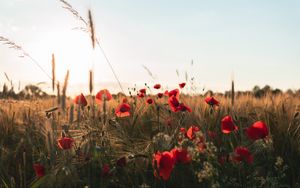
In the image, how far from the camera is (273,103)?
13.7 feet

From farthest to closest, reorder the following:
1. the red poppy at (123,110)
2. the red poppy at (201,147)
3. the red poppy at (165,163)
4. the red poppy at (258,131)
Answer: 1. the red poppy at (123,110)
2. the red poppy at (201,147)
3. the red poppy at (258,131)
4. the red poppy at (165,163)

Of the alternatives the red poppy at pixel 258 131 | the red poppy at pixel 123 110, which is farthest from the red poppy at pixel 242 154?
the red poppy at pixel 123 110

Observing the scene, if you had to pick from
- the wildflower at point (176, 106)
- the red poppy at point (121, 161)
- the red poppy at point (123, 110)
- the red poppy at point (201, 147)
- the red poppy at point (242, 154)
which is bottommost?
the red poppy at point (121, 161)

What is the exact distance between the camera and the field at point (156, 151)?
105 inches

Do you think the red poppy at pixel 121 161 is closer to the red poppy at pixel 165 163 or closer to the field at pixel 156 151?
the field at pixel 156 151

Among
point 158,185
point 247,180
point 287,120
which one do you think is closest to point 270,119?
point 287,120

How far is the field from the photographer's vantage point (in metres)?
2.67

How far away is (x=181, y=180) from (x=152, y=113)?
164cm

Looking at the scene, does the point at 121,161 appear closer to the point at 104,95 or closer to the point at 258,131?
the point at 104,95

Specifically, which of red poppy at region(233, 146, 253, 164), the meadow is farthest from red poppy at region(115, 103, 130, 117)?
red poppy at region(233, 146, 253, 164)

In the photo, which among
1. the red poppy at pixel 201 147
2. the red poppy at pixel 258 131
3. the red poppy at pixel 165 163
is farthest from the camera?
the red poppy at pixel 201 147

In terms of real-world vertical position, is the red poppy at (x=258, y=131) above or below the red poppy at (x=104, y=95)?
below

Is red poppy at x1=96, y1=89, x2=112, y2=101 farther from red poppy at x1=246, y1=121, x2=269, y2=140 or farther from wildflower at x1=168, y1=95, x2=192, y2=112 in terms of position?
red poppy at x1=246, y1=121, x2=269, y2=140

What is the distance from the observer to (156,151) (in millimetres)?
3074
